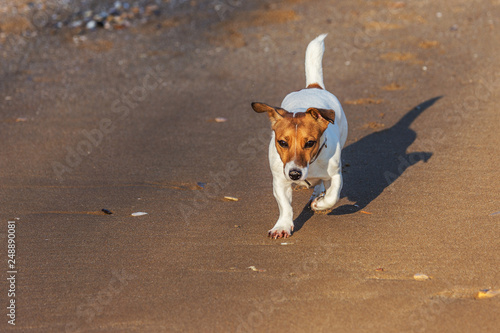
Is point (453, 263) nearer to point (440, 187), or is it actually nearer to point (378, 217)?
point (378, 217)

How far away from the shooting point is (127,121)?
8141mm

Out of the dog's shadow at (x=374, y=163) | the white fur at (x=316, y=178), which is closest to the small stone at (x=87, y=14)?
the dog's shadow at (x=374, y=163)

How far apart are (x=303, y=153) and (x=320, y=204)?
0.62m

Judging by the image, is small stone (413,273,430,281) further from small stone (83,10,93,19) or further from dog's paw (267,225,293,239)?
small stone (83,10,93,19)

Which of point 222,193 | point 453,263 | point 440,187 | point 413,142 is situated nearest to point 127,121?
point 222,193

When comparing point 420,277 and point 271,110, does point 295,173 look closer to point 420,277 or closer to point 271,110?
point 271,110

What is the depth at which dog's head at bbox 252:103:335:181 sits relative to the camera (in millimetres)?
4559

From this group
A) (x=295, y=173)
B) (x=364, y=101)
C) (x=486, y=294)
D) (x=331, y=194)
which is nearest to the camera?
(x=486, y=294)

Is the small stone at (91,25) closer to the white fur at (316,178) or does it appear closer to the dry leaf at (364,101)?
the dry leaf at (364,101)

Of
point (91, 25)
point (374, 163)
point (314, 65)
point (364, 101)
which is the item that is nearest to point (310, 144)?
point (314, 65)

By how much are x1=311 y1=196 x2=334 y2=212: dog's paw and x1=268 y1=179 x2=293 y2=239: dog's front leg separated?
266 millimetres

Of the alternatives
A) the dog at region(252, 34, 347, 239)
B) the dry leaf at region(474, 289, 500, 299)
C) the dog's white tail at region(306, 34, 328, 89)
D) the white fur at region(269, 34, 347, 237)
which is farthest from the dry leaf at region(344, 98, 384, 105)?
the dry leaf at region(474, 289, 500, 299)

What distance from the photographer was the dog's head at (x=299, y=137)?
4559 millimetres

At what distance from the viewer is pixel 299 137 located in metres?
4.65
